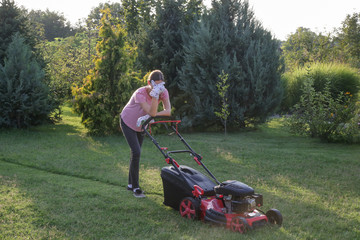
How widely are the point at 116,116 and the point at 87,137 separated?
0.98 metres

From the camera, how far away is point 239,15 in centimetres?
1188

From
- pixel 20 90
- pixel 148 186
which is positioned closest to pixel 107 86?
pixel 20 90

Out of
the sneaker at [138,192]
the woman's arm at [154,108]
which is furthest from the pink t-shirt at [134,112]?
the sneaker at [138,192]

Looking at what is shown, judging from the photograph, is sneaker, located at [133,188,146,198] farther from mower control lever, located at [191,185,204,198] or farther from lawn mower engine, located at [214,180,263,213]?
lawn mower engine, located at [214,180,263,213]

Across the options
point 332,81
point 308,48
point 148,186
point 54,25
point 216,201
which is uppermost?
point 54,25

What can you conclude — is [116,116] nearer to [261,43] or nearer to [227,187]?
[261,43]

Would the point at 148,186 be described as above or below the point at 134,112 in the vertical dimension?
below

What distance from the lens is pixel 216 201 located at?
4035 millimetres

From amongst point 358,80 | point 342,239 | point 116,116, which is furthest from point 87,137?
point 358,80

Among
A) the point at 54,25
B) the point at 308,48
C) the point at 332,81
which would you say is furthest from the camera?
the point at 54,25

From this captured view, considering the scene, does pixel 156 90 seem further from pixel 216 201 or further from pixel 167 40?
pixel 167 40

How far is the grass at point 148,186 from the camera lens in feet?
12.8

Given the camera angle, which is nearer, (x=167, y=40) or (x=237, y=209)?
(x=237, y=209)

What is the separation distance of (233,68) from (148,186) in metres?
6.39
